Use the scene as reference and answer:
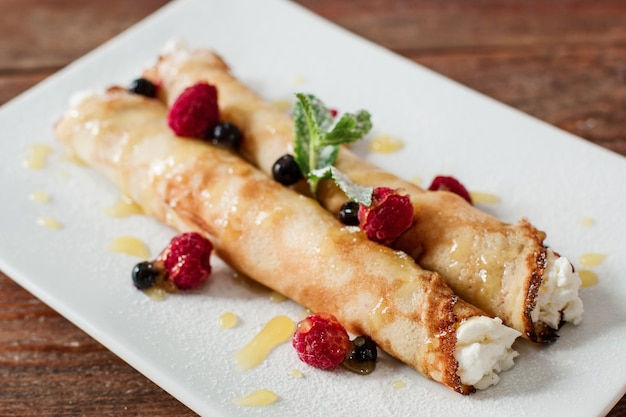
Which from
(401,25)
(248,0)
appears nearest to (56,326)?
(248,0)

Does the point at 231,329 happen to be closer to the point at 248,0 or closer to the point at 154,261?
the point at 154,261

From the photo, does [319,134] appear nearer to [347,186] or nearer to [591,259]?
[347,186]

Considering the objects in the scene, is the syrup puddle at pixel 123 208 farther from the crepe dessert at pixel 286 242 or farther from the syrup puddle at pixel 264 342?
the syrup puddle at pixel 264 342

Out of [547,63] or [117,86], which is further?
[547,63]

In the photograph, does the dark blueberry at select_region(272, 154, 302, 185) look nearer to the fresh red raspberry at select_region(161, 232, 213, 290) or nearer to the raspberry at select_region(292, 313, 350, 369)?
the fresh red raspberry at select_region(161, 232, 213, 290)

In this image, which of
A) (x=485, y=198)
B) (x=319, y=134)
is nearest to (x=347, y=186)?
(x=319, y=134)

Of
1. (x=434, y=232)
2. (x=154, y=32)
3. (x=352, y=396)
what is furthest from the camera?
(x=154, y=32)

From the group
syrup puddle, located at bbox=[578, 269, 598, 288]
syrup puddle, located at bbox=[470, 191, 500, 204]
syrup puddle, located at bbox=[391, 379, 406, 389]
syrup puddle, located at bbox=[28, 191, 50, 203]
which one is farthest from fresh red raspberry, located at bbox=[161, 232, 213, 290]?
syrup puddle, located at bbox=[578, 269, 598, 288]
